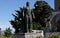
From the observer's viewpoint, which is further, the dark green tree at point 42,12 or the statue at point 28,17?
the dark green tree at point 42,12

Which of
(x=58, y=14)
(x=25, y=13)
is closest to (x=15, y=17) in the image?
(x=58, y=14)

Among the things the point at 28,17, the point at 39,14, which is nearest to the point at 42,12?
the point at 39,14

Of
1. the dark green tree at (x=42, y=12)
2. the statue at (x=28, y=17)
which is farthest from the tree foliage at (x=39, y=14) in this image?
the statue at (x=28, y=17)

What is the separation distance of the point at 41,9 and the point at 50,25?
12.5 feet

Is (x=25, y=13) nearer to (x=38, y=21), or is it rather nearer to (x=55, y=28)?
(x=55, y=28)

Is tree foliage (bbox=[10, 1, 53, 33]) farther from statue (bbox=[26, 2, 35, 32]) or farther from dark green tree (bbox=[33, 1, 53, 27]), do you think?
statue (bbox=[26, 2, 35, 32])

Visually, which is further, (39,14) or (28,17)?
(39,14)

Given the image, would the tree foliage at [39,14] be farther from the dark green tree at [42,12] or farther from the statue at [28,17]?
the statue at [28,17]

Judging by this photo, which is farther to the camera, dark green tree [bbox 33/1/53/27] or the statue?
dark green tree [bbox 33/1/53/27]

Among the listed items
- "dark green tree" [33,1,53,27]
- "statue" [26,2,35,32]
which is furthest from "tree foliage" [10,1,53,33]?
"statue" [26,2,35,32]

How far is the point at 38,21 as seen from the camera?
3844cm

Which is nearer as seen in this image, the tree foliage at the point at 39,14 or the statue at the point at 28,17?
the statue at the point at 28,17

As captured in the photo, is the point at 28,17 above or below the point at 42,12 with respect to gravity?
above

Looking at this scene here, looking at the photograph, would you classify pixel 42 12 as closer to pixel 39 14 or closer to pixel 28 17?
pixel 39 14
